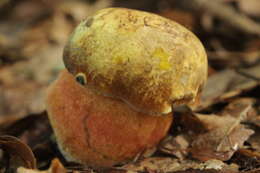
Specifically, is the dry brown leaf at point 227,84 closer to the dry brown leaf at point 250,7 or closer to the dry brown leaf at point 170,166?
the dry brown leaf at point 170,166

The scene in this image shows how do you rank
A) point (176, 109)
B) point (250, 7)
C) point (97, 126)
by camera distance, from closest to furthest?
point (97, 126), point (176, 109), point (250, 7)

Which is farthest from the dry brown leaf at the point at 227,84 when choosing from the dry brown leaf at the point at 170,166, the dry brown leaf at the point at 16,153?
the dry brown leaf at the point at 16,153

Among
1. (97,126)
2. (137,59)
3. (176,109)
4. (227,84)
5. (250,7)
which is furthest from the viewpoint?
(250,7)

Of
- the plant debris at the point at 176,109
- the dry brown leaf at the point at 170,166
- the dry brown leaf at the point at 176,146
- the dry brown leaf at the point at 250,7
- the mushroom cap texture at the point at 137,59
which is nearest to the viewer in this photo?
the mushroom cap texture at the point at 137,59

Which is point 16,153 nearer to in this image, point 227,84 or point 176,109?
point 176,109

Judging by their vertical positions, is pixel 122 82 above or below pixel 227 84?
above

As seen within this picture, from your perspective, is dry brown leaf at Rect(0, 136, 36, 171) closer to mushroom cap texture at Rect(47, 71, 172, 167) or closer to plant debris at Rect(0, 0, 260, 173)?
plant debris at Rect(0, 0, 260, 173)

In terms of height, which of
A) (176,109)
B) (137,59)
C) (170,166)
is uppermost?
(137,59)

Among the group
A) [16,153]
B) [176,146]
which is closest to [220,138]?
[176,146]

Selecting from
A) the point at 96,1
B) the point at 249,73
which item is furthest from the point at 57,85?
the point at 96,1
